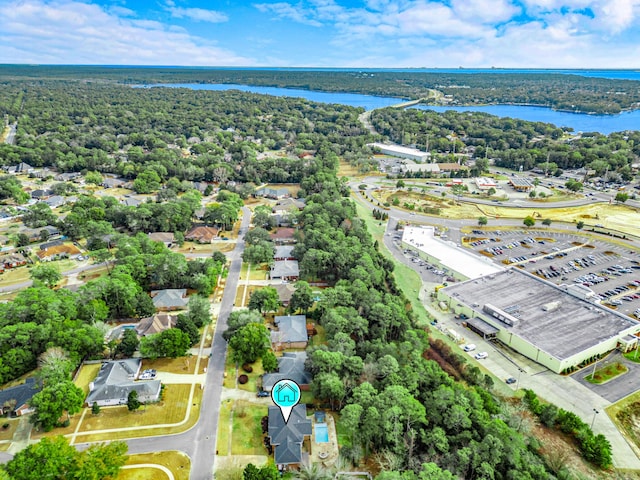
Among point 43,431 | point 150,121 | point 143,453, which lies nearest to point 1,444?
point 43,431

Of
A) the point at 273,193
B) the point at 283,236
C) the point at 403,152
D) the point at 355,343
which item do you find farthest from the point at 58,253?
the point at 403,152

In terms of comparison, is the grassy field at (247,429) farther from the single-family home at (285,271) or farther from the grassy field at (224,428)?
A: the single-family home at (285,271)

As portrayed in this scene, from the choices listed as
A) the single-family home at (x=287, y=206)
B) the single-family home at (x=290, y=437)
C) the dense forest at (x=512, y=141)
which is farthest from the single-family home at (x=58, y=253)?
the dense forest at (x=512, y=141)

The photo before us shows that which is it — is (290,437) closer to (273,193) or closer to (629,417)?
(629,417)

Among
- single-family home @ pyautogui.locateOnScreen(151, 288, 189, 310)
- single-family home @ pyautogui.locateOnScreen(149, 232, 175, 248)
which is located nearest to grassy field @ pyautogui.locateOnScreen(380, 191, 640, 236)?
single-family home @ pyautogui.locateOnScreen(149, 232, 175, 248)

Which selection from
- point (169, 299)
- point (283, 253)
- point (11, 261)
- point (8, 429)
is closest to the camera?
point (8, 429)

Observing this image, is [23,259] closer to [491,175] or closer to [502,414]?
[502,414]

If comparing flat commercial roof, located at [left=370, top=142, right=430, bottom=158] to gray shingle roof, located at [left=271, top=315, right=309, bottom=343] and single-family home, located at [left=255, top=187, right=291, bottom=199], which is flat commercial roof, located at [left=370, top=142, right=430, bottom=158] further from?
gray shingle roof, located at [left=271, top=315, right=309, bottom=343]
